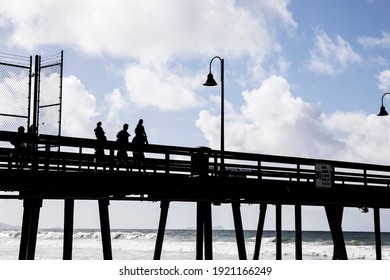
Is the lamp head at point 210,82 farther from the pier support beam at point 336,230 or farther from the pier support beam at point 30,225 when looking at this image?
the pier support beam at point 30,225

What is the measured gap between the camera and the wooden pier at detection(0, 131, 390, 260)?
17203 mm

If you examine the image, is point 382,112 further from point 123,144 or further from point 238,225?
point 123,144

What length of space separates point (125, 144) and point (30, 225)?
3.32 metres

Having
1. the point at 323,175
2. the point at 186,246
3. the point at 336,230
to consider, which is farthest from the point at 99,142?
the point at 186,246

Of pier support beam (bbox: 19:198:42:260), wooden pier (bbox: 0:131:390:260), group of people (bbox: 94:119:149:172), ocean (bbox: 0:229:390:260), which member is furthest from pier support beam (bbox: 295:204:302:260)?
ocean (bbox: 0:229:390:260)

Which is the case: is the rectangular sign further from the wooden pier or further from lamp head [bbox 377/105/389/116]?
lamp head [bbox 377/105/389/116]

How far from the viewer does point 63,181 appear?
56.3ft

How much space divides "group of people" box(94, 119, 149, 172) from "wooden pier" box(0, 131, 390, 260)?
0.13 metres

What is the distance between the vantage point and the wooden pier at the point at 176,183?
1720cm

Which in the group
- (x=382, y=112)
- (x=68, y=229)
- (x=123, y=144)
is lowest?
(x=68, y=229)

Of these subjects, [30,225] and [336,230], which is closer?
[30,225]

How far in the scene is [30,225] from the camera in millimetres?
18438
